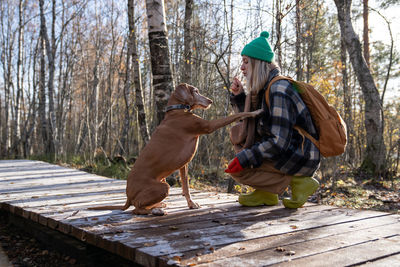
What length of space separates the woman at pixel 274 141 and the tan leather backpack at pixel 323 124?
0.19 feet

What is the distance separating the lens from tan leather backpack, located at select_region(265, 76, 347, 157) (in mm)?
3221

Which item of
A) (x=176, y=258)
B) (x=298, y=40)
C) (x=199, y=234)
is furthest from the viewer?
(x=298, y=40)

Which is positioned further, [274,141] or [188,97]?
[188,97]

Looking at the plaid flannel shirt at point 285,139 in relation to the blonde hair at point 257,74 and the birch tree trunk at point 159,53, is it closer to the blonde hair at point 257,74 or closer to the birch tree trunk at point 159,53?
the blonde hair at point 257,74

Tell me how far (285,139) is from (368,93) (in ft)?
25.9

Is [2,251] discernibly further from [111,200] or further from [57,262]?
[111,200]

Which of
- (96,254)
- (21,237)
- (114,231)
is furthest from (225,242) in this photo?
(21,237)

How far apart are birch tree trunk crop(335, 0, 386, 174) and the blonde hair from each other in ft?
25.0

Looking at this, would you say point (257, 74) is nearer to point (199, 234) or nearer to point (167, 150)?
point (167, 150)

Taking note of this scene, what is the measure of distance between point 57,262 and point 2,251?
832 millimetres

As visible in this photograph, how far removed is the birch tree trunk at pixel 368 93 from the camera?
966 cm

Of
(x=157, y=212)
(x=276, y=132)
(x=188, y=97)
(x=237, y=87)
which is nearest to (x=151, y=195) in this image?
(x=157, y=212)

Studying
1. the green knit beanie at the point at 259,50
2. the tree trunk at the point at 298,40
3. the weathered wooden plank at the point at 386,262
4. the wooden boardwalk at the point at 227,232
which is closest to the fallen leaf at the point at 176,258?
the wooden boardwalk at the point at 227,232

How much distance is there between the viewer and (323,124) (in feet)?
10.6
